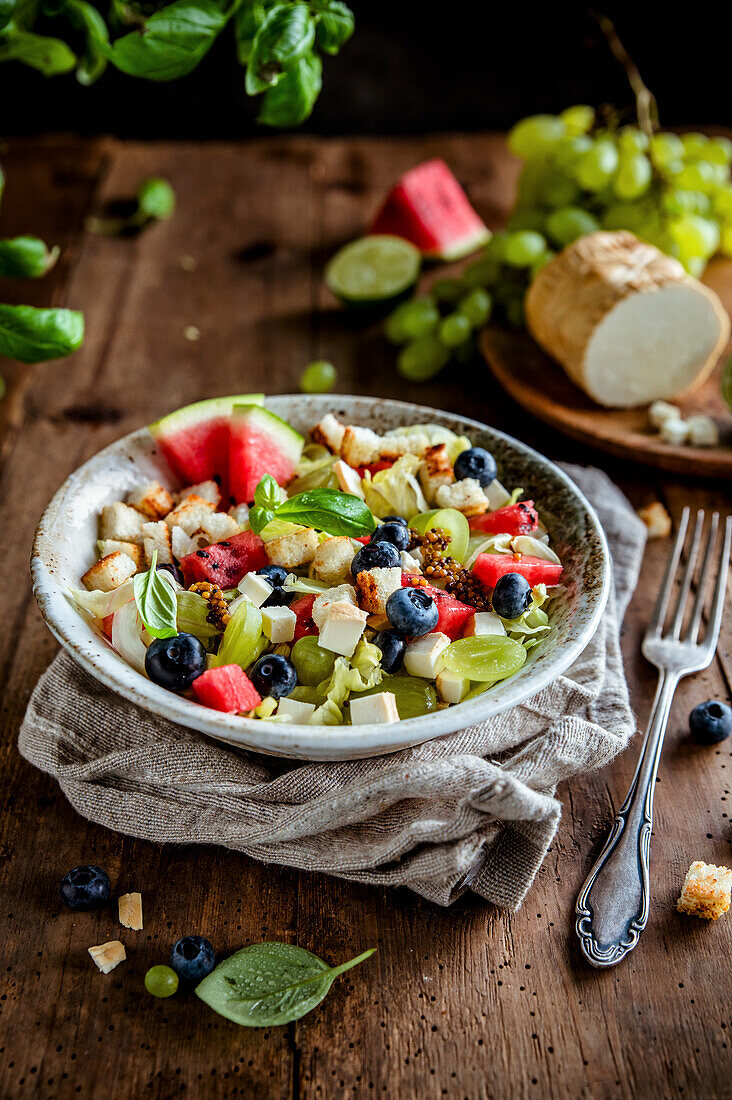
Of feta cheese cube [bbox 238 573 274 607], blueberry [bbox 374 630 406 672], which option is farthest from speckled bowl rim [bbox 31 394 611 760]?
feta cheese cube [bbox 238 573 274 607]

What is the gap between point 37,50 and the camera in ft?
7.21

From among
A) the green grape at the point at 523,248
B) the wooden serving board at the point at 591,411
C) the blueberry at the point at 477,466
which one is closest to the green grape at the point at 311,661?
the blueberry at the point at 477,466

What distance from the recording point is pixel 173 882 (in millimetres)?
1608

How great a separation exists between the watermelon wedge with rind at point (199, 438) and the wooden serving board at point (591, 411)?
1.03 meters

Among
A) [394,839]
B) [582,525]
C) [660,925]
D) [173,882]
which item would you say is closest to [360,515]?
[582,525]

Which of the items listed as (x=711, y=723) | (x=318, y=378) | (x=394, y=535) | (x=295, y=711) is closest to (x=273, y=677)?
(x=295, y=711)

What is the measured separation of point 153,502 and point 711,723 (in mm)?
1240

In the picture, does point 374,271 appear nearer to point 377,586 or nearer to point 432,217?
point 432,217

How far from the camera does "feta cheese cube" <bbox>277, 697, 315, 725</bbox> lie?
153 centimetres

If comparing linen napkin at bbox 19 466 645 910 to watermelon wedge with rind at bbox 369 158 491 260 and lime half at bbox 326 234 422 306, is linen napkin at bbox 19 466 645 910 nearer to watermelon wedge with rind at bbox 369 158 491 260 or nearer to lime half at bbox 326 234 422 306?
lime half at bbox 326 234 422 306

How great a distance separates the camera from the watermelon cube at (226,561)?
1762 mm

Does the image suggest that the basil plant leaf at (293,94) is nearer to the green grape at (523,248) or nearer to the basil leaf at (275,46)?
the basil leaf at (275,46)

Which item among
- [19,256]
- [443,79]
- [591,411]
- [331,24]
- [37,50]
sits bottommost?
[591,411]

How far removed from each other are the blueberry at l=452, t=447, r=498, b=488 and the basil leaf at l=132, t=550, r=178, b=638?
2.29 feet
